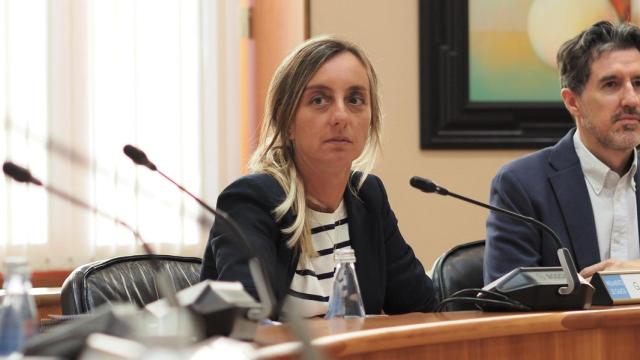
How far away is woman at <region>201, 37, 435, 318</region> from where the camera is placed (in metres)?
2.43

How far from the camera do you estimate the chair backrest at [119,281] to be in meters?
2.30

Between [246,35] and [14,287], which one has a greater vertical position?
[246,35]

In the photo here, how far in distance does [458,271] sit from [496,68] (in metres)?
1.39

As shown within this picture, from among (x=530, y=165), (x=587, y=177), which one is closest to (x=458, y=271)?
(x=530, y=165)

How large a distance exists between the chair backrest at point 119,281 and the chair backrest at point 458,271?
0.68m

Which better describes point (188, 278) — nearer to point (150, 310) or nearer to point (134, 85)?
point (150, 310)

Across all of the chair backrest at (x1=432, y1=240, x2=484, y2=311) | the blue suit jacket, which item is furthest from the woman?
the blue suit jacket

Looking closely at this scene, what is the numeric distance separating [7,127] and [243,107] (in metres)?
0.99

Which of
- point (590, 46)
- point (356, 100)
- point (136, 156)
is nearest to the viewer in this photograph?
point (136, 156)

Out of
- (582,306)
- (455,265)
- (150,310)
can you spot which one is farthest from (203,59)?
(150,310)

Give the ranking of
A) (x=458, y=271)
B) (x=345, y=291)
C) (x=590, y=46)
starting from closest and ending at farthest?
(x=345, y=291), (x=458, y=271), (x=590, y=46)

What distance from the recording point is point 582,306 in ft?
7.13

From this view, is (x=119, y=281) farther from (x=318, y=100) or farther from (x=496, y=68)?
(x=496, y=68)

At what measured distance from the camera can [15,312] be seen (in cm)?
131
